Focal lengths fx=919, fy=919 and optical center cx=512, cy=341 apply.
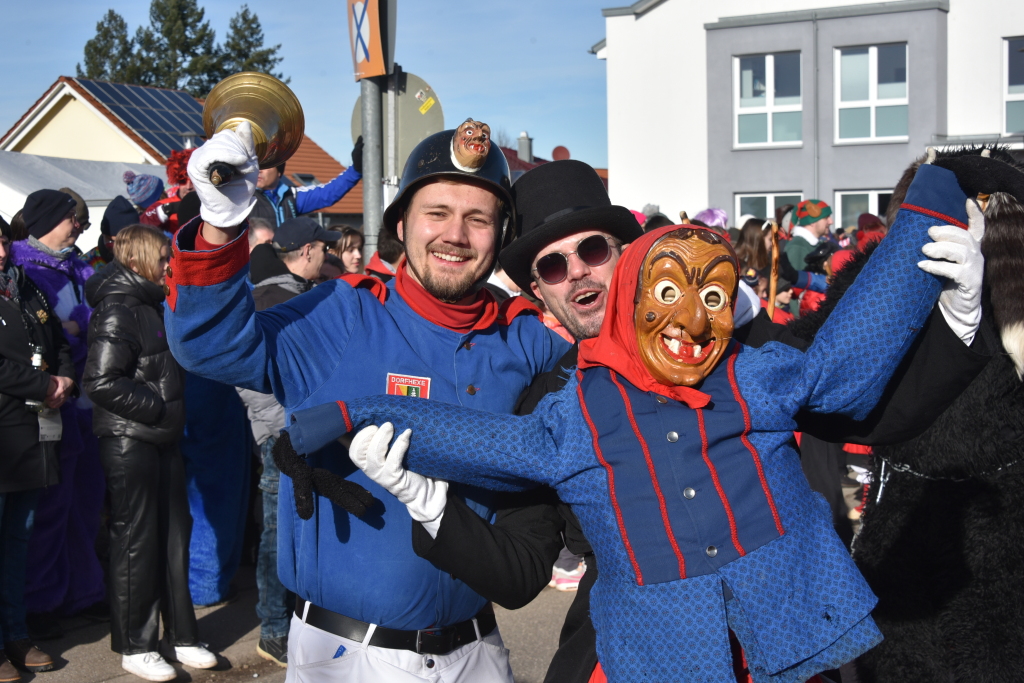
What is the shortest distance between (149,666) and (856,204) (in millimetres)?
17791

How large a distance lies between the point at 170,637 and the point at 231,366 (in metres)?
3.01

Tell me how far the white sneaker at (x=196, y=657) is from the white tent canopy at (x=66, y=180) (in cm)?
540

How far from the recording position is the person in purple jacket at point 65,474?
4.78m

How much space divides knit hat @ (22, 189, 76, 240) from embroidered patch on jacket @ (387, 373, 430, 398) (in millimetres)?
3819

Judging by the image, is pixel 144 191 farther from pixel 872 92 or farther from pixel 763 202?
pixel 872 92

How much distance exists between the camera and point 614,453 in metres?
1.86

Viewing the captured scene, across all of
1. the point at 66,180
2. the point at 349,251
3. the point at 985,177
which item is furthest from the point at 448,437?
the point at 66,180

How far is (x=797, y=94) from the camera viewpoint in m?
19.5

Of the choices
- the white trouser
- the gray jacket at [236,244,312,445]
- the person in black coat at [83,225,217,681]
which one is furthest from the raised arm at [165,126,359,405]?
the gray jacket at [236,244,312,445]

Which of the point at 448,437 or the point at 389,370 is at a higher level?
the point at 389,370

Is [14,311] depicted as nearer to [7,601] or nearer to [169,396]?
[169,396]

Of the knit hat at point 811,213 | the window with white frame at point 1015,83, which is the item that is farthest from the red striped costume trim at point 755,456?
the window with white frame at point 1015,83

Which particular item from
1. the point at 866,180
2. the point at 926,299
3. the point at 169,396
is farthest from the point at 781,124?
the point at 926,299

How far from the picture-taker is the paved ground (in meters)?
4.36
